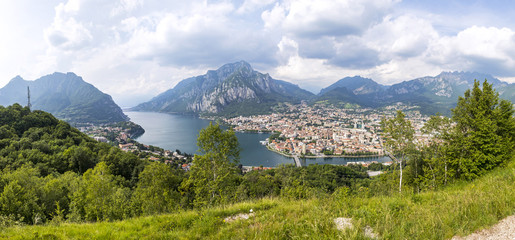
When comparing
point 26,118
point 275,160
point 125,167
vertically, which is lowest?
point 275,160

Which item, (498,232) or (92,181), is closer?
(498,232)

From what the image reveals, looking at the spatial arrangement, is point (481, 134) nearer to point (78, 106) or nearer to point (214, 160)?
point (214, 160)

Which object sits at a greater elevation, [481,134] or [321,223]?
[481,134]

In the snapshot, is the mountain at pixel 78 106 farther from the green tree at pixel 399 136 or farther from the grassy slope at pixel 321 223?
the green tree at pixel 399 136

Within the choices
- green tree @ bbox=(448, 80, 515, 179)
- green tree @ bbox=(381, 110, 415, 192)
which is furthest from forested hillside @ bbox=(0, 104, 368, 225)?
green tree @ bbox=(448, 80, 515, 179)

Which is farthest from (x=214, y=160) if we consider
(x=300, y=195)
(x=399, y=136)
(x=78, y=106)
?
(x=78, y=106)

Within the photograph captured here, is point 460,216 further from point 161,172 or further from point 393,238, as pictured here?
point 161,172

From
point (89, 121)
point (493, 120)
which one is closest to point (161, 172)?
point (493, 120)

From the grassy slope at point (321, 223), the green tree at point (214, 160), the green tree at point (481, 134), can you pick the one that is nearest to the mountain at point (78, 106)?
the green tree at point (214, 160)
